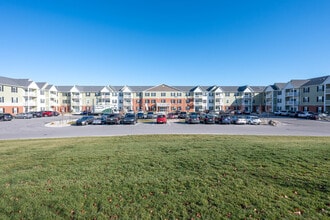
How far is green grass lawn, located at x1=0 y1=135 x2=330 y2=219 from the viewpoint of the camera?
4234mm

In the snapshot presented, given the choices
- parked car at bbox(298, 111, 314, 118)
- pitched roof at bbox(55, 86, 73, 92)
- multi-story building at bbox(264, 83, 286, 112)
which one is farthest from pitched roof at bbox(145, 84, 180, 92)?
parked car at bbox(298, 111, 314, 118)

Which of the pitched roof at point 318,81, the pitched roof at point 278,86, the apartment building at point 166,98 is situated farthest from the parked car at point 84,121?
the pitched roof at point 278,86

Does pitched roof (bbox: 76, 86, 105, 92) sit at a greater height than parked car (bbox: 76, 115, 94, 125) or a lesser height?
greater

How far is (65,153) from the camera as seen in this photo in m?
9.15

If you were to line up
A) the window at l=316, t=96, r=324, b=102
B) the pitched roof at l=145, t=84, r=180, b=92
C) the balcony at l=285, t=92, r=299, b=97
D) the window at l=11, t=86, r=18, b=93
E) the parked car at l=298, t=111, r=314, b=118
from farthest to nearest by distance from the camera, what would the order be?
the pitched roof at l=145, t=84, r=180, b=92 < the balcony at l=285, t=92, r=299, b=97 < the window at l=11, t=86, r=18, b=93 < the window at l=316, t=96, r=324, b=102 < the parked car at l=298, t=111, r=314, b=118

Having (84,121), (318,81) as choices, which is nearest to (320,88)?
(318,81)

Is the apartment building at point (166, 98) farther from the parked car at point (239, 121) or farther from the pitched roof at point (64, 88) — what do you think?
the parked car at point (239, 121)

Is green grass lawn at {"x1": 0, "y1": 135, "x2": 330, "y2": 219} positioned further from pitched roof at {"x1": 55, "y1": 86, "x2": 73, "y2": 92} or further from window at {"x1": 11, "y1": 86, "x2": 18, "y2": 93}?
pitched roof at {"x1": 55, "y1": 86, "x2": 73, "y2": 92}

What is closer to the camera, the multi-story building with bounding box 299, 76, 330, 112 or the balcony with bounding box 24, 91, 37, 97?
the multi-story building with bounding box 299, 76, 330, 112

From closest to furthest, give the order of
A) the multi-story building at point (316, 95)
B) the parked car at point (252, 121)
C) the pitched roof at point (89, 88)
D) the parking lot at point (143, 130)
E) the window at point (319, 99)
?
the parking lot at point (143, 130), the parked car at point (252, 121), the multi-story building at point (316, 95), the window at point (319, 99), the pitched roof at point (89, 88)

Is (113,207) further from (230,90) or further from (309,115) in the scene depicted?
(230,90)

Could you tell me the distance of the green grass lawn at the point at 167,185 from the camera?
423 centimetres

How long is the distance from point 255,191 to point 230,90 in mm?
74747

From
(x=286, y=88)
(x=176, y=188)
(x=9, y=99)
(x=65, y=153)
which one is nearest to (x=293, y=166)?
(x=176, y=188)
